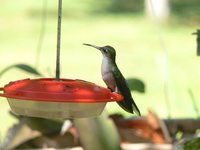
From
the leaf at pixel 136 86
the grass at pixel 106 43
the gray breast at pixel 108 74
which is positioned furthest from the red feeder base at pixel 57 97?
the grass at pixel 106 43

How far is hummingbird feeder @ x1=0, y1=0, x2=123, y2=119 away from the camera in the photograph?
75.2 inches

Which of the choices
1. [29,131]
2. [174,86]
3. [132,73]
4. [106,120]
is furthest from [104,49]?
[132,73]

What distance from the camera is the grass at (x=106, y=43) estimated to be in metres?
6.49

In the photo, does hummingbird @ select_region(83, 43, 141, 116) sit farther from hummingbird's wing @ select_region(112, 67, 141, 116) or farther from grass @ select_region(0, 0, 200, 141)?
grass @ select_region(0, 0, 200, 141)

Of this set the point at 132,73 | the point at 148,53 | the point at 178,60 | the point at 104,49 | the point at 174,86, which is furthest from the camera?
the point at 148,53

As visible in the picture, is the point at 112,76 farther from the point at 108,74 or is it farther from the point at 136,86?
the point at 136,86

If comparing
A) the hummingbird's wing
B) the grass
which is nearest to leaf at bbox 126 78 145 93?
the hummingbird's wing

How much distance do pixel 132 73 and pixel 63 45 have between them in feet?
7.52

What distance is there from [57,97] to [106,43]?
774 cm

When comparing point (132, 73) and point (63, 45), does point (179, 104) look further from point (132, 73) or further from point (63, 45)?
point (63, 45)

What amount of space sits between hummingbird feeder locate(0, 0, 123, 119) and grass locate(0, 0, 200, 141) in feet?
9.72

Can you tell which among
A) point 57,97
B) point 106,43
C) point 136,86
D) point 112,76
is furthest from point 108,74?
point 106,43

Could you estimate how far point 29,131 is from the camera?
10.8 feet

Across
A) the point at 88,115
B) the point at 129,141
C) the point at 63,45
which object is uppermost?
the point at 88,115
